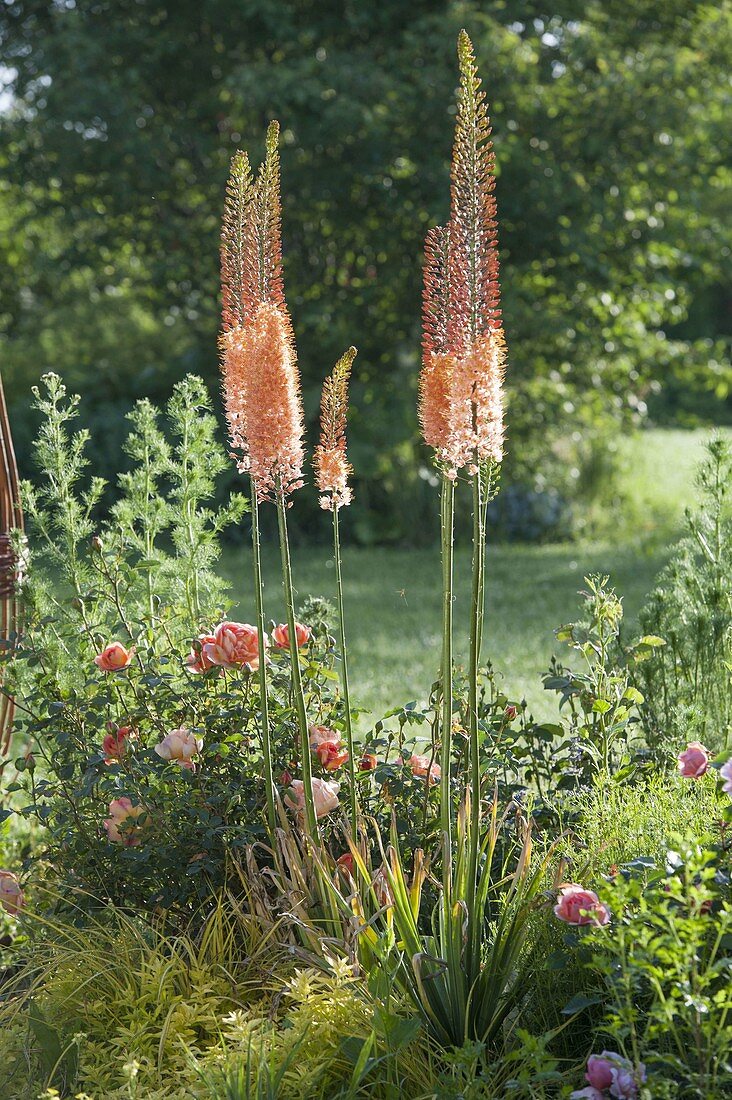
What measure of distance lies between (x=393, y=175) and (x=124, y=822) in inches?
316

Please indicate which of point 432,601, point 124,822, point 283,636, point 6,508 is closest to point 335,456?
point 283,636

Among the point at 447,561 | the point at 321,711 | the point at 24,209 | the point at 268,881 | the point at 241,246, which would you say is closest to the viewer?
the point at 447,561

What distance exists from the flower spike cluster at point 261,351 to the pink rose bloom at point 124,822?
2.75ft

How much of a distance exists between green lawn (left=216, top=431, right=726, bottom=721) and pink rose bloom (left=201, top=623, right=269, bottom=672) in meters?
2.20

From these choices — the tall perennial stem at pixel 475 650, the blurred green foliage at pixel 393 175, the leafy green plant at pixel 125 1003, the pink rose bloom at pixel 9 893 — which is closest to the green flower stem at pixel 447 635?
the tall perennial stem at pixel 475 650

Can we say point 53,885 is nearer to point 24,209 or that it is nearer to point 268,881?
point 268,881

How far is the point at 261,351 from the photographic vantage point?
6.68 feet

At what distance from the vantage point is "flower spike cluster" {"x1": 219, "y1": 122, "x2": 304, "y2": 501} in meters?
2.03

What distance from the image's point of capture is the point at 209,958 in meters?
2.40

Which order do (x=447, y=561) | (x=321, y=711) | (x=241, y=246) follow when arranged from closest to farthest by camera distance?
(x=447, y=561) < (x=241, y=246) < (x=321, y=711)

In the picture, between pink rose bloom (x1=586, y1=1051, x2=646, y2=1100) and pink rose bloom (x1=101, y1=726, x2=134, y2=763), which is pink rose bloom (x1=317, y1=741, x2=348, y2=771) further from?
pink rose bloom (x1=586, y1=1051, x2=646, y2=1100)

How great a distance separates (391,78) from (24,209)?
669 centimetres

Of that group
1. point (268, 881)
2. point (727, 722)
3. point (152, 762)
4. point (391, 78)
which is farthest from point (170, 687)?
point (391, 78)

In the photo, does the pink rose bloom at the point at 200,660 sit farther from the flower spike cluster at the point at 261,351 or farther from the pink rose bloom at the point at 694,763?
the pink rose bloom at the point at 694,763
